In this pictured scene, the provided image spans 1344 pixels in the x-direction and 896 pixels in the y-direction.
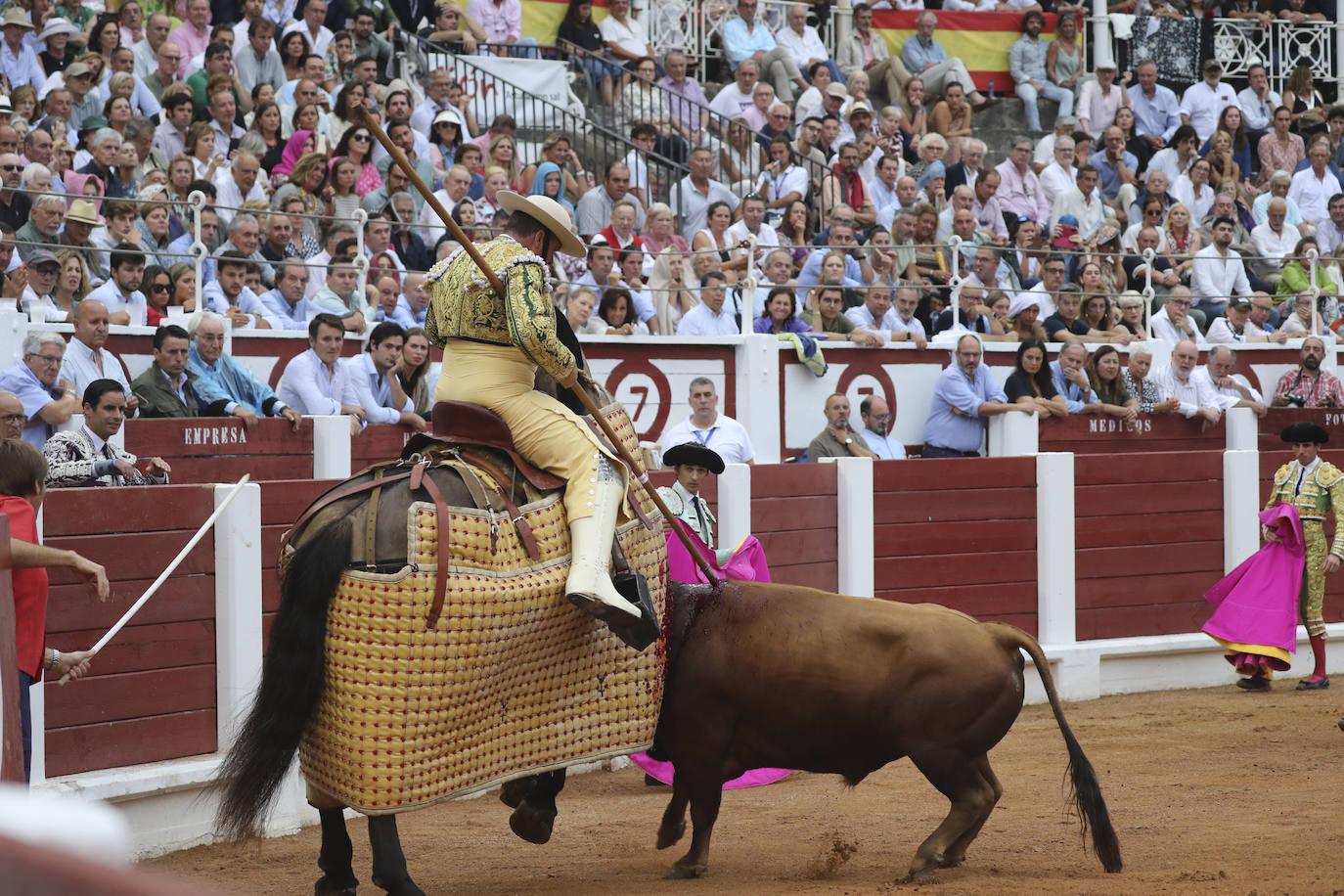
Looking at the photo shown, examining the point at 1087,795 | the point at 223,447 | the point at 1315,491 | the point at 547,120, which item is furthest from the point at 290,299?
the point at 1315,491

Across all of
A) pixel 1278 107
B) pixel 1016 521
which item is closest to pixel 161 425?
pixel 1016 521

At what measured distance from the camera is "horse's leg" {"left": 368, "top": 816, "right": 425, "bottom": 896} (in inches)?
161

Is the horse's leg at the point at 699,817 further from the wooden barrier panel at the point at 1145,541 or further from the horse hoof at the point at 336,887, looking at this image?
the wooden barrier panel at the point at 1145,541

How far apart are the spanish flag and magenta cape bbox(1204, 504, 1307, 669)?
28.7ft

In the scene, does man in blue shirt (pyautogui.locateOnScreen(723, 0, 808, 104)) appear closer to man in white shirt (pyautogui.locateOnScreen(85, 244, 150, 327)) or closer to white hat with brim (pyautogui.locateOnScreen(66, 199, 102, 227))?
man in white shirt (pyautogui.locateOnScreen(85, 244, 150, 327))

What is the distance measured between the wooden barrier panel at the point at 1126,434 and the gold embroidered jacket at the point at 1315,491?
5.57ft

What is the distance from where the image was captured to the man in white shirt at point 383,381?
8.31 metres

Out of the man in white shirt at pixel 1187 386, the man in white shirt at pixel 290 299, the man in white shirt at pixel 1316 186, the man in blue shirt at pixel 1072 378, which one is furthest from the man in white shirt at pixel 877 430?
the man in white shirt at pixel 1316 186

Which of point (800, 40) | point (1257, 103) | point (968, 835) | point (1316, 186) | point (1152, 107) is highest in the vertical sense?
point (800, 40)

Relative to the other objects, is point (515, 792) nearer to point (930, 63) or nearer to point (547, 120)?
point (547, 120)

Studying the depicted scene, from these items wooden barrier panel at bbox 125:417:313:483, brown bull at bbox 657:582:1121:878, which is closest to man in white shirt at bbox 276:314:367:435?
wooden barrier panel at bbox 125:417:313:483

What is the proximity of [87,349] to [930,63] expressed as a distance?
10869 millimetres

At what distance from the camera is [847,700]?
4.79 metres

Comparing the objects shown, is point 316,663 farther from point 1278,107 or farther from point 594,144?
point 1278,107
